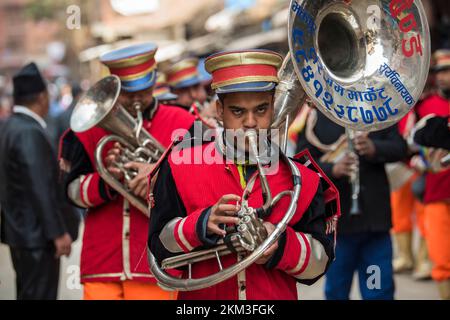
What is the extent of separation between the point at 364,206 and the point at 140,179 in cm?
202

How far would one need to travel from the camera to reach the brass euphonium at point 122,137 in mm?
4633

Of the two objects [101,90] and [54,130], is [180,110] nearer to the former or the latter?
[101,90]

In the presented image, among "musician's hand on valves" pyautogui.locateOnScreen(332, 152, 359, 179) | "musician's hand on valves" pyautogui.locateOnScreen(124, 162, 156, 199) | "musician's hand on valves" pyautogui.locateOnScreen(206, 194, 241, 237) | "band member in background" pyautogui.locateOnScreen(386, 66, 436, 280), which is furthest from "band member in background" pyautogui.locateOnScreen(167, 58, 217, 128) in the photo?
"musician's hand on valves" pyautogui.locateOnScreen(206, 194, 241, 237)

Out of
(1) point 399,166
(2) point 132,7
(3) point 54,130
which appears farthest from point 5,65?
(1) point 399,166

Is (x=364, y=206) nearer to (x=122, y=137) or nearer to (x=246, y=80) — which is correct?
(x=122, y=137)

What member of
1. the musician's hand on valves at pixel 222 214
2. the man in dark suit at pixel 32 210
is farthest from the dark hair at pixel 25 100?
the musician's hand on valves at pixel 222 214

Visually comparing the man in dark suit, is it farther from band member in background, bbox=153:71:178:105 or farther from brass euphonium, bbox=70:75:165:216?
brass euphonium, bbox=70:75:165:216

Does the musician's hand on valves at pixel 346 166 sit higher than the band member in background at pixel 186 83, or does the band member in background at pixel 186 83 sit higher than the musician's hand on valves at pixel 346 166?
the band member in background at pixel 186 83

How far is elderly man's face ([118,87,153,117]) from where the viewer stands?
4875 millimetres

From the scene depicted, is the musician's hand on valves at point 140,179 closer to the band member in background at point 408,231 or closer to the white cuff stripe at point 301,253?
the white cuff stripe at point 301,253

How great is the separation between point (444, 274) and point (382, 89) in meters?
3.53

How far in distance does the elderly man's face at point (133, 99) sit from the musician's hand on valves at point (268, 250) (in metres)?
1.78

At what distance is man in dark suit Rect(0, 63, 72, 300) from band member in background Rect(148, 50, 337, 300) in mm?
2596

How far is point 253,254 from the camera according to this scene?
125 inches
